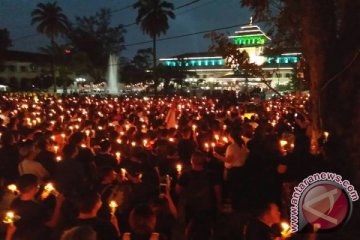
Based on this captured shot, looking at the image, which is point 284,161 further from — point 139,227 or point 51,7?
point 51,7

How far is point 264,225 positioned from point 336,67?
2170 millimetres

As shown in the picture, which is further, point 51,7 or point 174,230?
point 51,7

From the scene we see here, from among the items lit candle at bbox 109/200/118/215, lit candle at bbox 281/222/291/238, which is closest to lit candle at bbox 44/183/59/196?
lit candle at bbox 109/200/118/215

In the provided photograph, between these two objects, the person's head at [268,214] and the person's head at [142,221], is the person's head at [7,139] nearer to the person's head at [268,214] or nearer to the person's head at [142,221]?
the person's head at [142,221]

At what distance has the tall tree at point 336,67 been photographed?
549 centimetres

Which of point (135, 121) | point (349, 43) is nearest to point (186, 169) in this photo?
point (349, 43)

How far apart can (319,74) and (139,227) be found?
303 cm

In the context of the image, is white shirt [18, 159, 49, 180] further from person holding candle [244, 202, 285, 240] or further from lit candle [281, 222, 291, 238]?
lit candle [281, 222, 291, 238]

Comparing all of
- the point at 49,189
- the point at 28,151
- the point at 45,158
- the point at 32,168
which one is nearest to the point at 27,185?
the point at 49,189

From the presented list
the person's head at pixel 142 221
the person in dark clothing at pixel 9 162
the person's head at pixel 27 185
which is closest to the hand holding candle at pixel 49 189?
the person's head at pixel 27 185

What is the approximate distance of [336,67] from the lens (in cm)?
567

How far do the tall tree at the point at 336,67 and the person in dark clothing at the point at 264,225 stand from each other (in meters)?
1.37

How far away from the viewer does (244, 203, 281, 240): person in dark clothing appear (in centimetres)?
460

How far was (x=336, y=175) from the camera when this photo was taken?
Answer: 5645 mm
